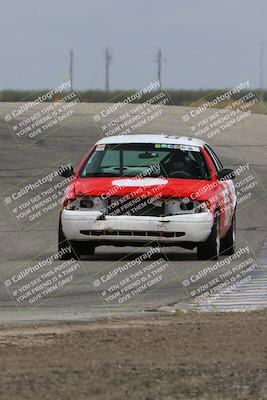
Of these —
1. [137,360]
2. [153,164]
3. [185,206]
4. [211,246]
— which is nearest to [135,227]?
[185,206]

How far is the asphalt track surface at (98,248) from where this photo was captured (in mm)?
12531

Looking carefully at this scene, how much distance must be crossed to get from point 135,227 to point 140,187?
528 mm

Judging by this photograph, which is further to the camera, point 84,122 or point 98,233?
point 84,122

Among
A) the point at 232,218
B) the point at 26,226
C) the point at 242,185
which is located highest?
the point at 232,218

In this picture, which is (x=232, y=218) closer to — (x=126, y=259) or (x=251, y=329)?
(x=126, y=259)

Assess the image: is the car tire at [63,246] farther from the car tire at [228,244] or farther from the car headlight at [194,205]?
the car tire at [228,244]

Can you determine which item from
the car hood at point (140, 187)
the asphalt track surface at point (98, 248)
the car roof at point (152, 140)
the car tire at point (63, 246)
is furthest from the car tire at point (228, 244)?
the car tire at point (63, 246)

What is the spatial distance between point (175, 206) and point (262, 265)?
53.3 inches

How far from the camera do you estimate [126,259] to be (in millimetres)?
17484

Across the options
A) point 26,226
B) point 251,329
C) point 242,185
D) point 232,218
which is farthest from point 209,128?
point 251,329

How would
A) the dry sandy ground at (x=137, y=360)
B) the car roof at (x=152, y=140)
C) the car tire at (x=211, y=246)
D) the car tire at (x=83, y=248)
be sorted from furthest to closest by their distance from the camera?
the car roof at (x=152, y=140)
the car tire at (x=83, y=248)
the car tire at (x=211, y=246)
the dry sandy ground at (x=137, y=360)

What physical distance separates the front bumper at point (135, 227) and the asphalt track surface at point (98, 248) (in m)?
0.34

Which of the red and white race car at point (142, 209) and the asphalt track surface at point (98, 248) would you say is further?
the red and white race car at point (142, 209)

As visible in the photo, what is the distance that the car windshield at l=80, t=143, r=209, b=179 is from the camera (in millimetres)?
17641
